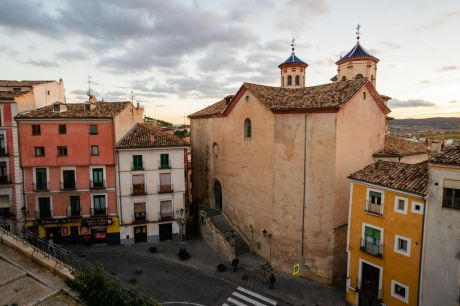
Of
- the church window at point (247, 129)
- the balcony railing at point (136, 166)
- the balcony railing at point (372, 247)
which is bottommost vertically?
the balcony railing at point (372, 247)

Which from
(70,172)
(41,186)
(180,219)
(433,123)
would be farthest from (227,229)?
(433,123)

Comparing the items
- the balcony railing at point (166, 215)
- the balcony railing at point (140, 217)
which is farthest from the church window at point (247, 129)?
the balcony railing at point (140, 217)

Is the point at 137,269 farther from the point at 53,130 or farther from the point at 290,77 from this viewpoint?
the point at 290,77

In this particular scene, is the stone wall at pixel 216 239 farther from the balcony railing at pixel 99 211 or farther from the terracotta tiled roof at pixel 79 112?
the terracotta tiled roof at pixel 79 112

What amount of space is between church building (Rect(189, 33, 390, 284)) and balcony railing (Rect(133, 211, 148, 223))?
7.30m

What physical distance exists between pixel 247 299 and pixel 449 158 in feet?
51.2

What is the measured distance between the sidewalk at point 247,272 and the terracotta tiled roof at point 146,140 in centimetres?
995

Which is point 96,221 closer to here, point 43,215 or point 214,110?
point 43,215

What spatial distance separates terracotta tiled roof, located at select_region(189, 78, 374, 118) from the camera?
70.7ft

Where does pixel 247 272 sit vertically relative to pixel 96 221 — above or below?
below

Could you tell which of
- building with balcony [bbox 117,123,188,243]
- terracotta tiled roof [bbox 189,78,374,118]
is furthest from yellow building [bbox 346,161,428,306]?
building with balcony [bbox 117,123,188,243]

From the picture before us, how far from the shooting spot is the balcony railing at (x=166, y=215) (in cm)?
2948

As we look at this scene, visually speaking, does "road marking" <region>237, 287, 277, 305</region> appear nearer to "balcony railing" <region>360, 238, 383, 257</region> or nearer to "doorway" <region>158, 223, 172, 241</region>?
"balcony railing" <region>360, 238, 383, 257</region>

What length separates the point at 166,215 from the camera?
97.2 ft
